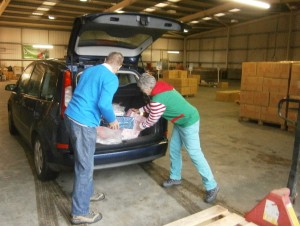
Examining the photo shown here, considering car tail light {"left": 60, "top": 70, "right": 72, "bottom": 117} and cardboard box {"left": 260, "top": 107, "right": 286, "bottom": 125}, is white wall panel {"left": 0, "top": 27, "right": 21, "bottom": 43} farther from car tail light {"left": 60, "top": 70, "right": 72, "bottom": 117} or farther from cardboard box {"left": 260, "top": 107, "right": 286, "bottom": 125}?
car tail light {"left": 60, "top": 70, "right": 72, "bottom": 117}

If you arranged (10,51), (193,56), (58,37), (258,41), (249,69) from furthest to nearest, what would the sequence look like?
(193,56) → (58,37) → (258,41) → (10,51) → (249,69)

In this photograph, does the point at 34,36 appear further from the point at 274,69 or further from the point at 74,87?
the point at 74,87

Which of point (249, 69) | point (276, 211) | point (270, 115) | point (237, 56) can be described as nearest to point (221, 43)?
point (237, 56)

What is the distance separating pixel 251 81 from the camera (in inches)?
308

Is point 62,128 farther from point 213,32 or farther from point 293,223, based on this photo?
point 213,32

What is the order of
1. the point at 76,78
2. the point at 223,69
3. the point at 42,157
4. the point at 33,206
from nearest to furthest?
the point at 33,206, the point at 76,78, the point at 42,157, the point at 223,69

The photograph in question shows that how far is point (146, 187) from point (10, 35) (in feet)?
79.7

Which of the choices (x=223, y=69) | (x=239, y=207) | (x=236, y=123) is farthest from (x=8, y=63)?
(x=239, y=207)

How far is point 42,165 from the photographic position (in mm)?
3695

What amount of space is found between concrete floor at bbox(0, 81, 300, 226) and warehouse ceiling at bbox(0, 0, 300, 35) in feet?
39.0

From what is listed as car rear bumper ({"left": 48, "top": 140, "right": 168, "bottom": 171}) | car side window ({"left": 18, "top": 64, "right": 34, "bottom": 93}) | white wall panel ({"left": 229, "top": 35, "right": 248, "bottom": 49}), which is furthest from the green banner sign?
car rear bumper ({"left": 48, "top": 140, "right": 168, "bottom": 171})

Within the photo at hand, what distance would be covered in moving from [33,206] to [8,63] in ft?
78.9

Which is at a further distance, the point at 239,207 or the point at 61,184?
the point at 61,184

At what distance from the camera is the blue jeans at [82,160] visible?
2734mm
